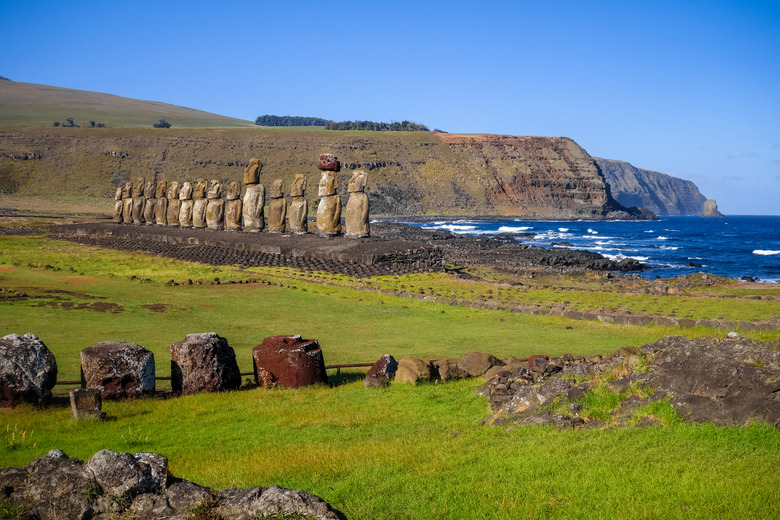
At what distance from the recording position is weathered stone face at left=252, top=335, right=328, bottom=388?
12203 millimetres

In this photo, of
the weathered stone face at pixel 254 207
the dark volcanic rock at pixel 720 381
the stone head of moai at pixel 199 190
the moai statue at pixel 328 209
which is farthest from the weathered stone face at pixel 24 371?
the stone head of moai at pixel 199 190

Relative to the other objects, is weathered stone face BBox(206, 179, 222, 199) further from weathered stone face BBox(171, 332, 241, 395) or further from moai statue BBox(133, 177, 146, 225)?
weathered stone face BBox(171, 332, 241, 395)

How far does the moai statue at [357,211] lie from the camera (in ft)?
120

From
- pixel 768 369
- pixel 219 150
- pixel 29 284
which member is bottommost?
pixel 29 284

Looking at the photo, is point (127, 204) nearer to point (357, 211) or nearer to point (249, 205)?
point (249, 205)

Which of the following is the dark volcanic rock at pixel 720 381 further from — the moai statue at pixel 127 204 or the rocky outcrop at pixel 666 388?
the moai statue at pixel 127 204

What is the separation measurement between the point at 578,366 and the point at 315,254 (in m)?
24.5

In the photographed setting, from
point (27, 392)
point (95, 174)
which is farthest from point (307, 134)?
point (27, 392)

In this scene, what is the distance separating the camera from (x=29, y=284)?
86.7 ft

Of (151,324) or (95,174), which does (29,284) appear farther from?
(95,174)

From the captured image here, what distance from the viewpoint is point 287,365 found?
12.2 meters

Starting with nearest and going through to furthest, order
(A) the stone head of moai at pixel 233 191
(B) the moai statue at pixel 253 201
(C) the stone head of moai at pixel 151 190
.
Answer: (B) the moai statue at pixel 253 201
(A) the stone head of moai at pixel 233 191
(C) the stone head of moai at pixel 151 190

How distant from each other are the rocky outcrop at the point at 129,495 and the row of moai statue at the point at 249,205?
30.9 m

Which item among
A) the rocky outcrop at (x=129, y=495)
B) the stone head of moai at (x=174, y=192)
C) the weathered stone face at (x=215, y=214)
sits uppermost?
the stone head of moai at (x=174, y=192)
